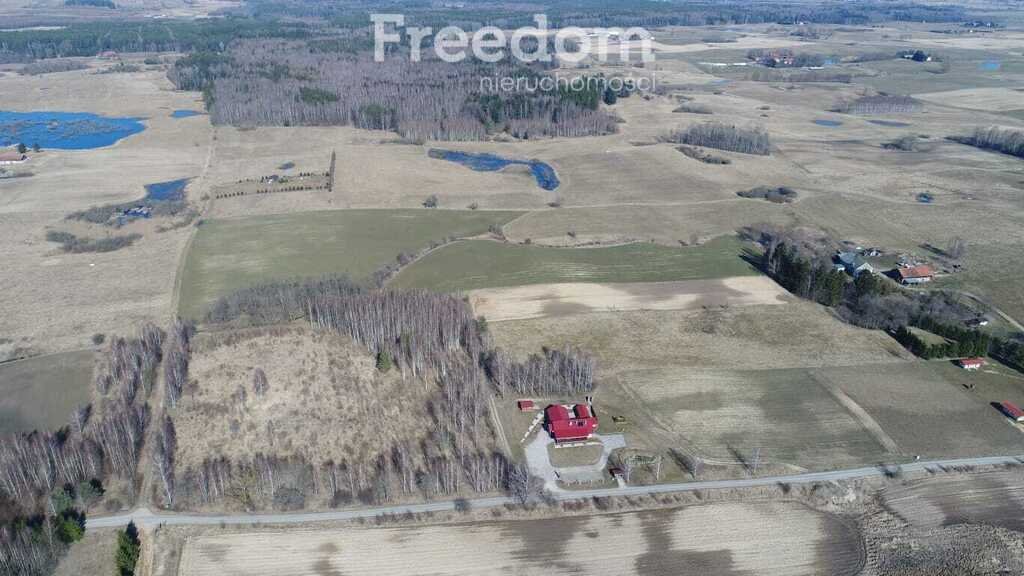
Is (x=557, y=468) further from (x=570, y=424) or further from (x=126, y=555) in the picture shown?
(x=126, y=555)

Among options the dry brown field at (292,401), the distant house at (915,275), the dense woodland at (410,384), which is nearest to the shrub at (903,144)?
the distant house at (915,275)

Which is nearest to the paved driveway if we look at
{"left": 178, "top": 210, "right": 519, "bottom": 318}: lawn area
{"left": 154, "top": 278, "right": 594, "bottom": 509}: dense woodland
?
{"left": 154, "top": 278, "right": 594, "bottom": 509}: dense woodland

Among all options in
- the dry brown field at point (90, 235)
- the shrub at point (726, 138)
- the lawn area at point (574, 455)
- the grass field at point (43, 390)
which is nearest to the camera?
the lawn area at point (574, 455)

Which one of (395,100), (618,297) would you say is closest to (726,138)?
(618,297)

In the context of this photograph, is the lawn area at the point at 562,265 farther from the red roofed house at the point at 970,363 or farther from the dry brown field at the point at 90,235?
the dry brown field at the point at 90,235

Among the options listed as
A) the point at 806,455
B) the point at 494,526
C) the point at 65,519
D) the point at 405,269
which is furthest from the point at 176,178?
the point at 806,455
